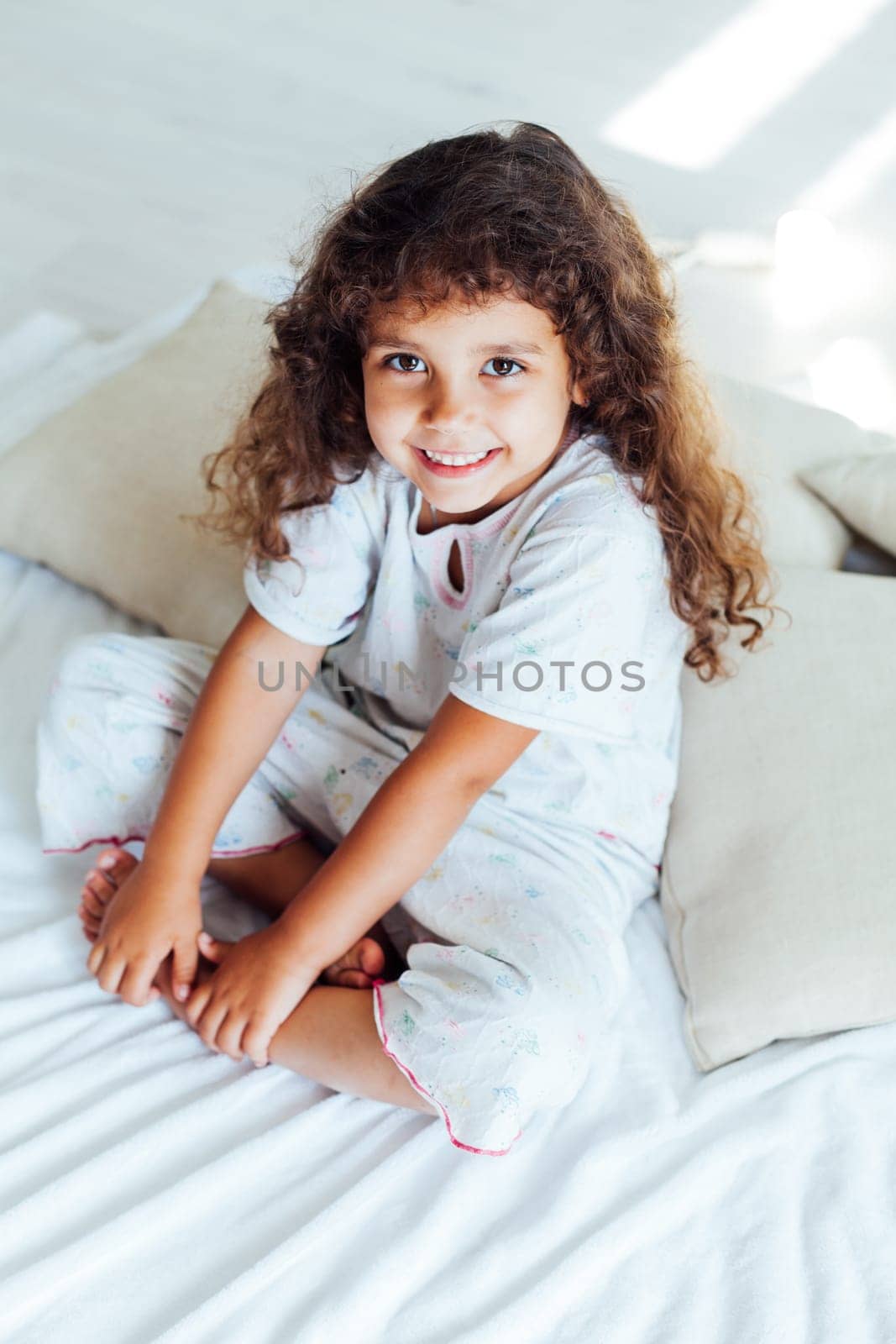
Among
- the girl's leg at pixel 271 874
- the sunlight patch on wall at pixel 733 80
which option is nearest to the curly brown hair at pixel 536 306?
the girl's leg at pixel 271 874

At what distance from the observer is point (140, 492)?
1.29 m

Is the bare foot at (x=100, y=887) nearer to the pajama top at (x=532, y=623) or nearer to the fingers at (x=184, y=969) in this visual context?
the fingers at (x=184, y=969)

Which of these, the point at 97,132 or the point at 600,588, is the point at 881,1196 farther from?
the point at 97,132

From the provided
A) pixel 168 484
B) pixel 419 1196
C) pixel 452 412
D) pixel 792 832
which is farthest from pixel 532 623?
pixel 168 484

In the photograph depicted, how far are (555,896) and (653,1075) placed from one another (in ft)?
0.46

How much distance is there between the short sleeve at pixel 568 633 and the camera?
35.9 inches

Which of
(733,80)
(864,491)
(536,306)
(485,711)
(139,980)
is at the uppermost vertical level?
(733,80)

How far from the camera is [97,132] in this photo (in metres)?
2.24

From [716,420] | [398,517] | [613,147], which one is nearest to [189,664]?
[398,517]

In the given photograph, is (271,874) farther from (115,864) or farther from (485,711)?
(485,711)

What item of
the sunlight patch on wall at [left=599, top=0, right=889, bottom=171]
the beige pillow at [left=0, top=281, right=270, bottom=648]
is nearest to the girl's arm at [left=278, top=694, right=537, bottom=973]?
the beige pillow at [left=0, top=281, right=270, bottom=648]

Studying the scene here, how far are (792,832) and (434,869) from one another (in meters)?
0.27

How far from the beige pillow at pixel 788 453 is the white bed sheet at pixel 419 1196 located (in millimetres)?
420

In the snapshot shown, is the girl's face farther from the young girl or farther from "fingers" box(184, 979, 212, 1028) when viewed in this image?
"fingers" box(184, 979, 212, 1028)
